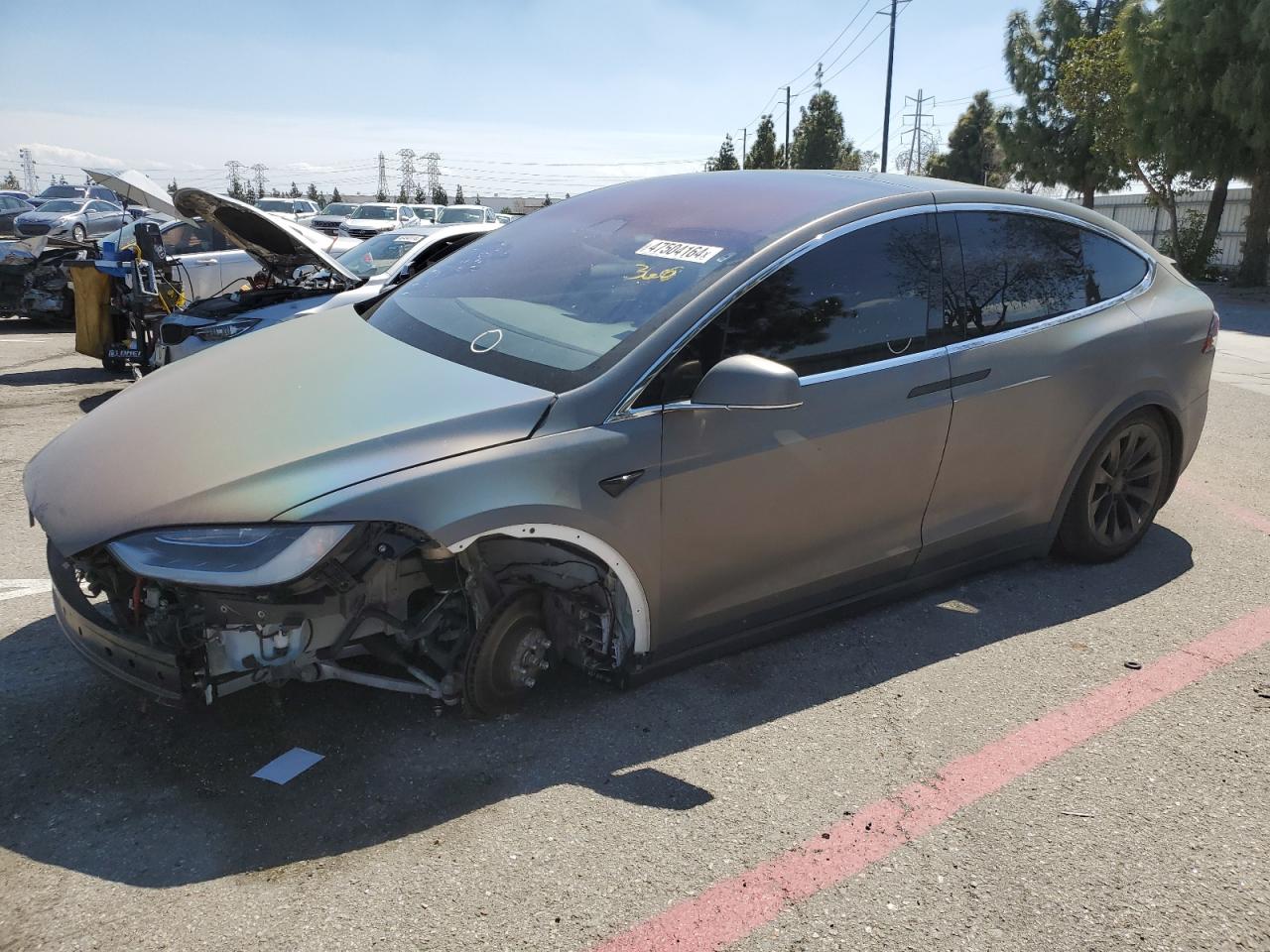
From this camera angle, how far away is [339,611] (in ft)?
8.90

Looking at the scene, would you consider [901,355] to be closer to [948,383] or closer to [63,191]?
[948,383]

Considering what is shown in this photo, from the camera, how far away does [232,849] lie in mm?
2490

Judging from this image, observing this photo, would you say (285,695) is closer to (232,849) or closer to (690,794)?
(232,849)

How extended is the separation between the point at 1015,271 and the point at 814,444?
→ 1380 mm

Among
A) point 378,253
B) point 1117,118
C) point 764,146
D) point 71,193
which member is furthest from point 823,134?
point 378,253

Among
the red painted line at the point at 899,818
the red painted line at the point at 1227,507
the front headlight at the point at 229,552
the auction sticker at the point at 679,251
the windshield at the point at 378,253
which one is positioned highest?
the auction sticker at the point at 679,251

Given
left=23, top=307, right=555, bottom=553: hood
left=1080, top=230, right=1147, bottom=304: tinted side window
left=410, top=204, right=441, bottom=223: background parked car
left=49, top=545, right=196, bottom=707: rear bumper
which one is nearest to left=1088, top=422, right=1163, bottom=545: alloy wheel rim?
left=1080, top=230, right=1147, bottom=304: tinted side window

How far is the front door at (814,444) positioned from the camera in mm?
3051

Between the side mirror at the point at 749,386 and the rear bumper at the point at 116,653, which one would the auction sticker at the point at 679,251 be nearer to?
the side mirror at the point at 749,386

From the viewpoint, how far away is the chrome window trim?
2953 mm

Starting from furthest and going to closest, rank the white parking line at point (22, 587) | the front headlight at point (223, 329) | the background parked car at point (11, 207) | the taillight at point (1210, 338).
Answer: the background parked car at point (11, 207) → the front headlight at point (223, 329) → the taillight at point (1210, 338) → the white parking line at point (22, 587)

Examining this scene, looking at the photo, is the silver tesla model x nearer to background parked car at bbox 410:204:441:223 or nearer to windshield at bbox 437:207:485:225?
windshield at bbox 437:207:485:225

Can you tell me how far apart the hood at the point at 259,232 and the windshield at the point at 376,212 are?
2422cm

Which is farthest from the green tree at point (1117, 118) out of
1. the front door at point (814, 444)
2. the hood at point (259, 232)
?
the front door at point (814, 444)
